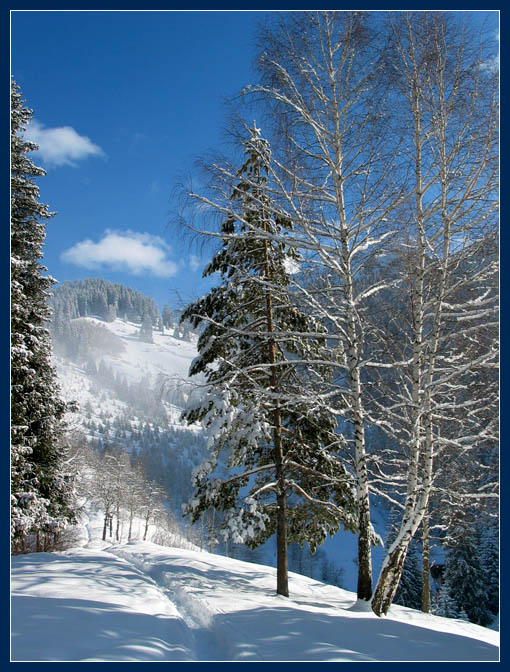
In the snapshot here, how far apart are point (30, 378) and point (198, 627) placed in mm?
8198

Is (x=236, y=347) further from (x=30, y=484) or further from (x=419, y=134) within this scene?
(x=30, y=484)

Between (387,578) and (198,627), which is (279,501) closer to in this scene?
(387,578)

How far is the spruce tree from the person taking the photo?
6.83m

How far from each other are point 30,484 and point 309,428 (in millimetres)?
8113

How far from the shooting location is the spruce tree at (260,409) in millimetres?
6832

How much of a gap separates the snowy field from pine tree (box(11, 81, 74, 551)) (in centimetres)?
320

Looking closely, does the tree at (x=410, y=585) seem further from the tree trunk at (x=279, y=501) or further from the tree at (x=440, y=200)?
the tree at (x=440, y=200)

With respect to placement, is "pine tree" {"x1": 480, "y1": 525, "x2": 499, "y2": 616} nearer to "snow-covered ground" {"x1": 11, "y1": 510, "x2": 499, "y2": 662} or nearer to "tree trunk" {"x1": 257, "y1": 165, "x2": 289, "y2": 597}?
"tree trunk" {"x1": 257, "y1": 165, "x2": 289, "y2": 597}

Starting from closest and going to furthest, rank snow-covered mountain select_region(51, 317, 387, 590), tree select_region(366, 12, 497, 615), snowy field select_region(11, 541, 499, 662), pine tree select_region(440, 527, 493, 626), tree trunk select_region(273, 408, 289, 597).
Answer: snowy field select_region(11, 541, 499, 662) → tree select_region(366, 12, 497, 615) → tree trunk select_region(273, 408, 289, 597) → pine tree select_region(440, 527, 493, 626) → snow-covered mountain select_region(51, 317, 387, 590)

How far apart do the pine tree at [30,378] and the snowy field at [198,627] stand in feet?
10.5

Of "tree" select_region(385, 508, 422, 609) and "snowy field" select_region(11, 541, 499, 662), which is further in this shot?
"tree" select_region(385, 508, 422, 609)

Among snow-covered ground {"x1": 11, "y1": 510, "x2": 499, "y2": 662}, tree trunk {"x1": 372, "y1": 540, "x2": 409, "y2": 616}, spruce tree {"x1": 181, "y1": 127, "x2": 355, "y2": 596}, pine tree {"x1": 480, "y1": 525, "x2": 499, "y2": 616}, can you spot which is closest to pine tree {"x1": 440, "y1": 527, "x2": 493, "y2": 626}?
pine tree {"x1": 480, "y1": 525, "x2": 499, "y2": 616}

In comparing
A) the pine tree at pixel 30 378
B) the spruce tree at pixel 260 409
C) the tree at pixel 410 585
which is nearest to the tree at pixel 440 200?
the spruce tree at pixel 260 409

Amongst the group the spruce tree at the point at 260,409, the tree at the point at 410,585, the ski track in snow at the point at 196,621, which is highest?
the spruce tree at the point at 260,409
